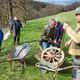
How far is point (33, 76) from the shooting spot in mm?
3203

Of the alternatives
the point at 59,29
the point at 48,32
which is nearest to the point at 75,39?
the point at 48,32

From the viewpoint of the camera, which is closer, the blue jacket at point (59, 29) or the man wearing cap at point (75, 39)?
the man wearing cap at point (75, 39)

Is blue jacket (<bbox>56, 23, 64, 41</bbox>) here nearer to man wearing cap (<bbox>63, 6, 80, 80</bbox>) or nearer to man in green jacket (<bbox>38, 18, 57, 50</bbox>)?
man in green jacket (<bbox>38, 18, 57, 50</bbox>)

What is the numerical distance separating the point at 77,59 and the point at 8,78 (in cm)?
260

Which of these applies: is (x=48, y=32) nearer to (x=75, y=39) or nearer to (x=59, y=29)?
(x=59, y=29)

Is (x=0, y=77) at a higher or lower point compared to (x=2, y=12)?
lower

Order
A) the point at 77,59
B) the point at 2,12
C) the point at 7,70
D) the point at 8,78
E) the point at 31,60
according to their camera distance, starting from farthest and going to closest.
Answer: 1. the point at 2,12
2. the point at 31,60
3. the point at 7,70
4. the point at 8,78
5. the point at 77,59

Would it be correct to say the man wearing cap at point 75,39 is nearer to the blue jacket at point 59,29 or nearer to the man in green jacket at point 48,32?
the man in green jacket at point 48,32

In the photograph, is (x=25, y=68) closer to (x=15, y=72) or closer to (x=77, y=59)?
(x=15, y=72)

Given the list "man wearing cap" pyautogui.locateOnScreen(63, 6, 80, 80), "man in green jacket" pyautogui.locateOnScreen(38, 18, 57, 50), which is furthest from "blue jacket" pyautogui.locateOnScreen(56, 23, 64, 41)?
"man wearing cap" pyautogui.locateOnScreen(63, 6, 80, 80)

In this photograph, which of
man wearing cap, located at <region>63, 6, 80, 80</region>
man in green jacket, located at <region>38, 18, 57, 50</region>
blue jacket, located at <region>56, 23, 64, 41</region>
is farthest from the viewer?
blue jacket, located at <region>56, 23, 64, 41</region>

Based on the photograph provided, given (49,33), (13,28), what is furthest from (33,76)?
(13,28)

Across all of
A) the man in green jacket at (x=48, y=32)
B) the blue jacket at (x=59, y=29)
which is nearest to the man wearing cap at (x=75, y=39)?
the man in green jacket at (x=48, y=32)

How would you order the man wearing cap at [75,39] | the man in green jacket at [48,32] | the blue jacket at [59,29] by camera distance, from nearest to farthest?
the man wearing cap at [75,39] < the man in green jacket at [48,32] < the blue jacket at [59,29]
